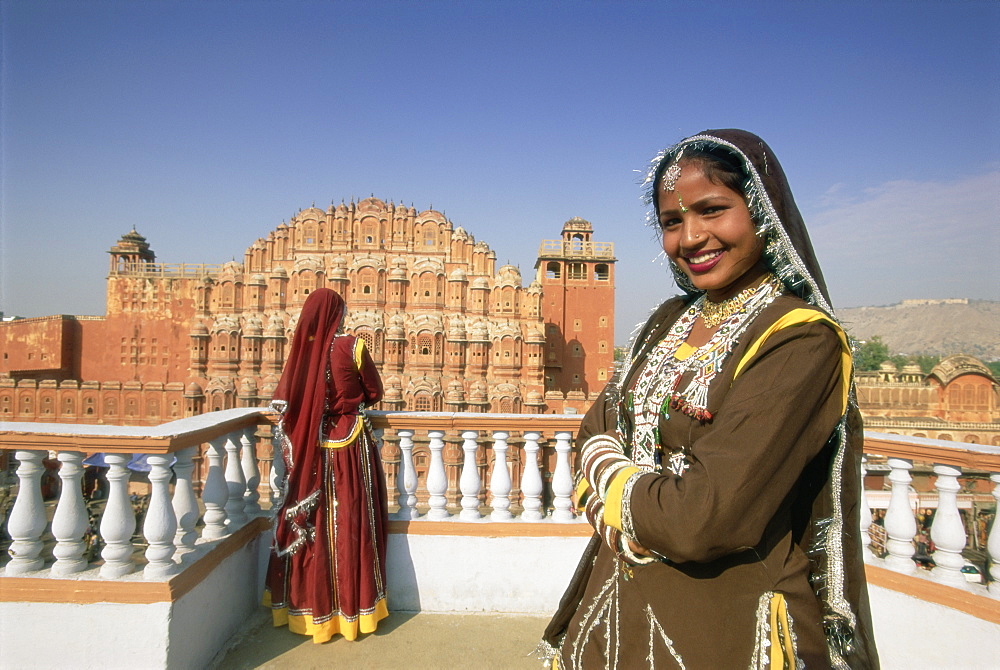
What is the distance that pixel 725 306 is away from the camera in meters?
1.28

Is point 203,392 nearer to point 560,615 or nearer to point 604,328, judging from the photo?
point 604,328

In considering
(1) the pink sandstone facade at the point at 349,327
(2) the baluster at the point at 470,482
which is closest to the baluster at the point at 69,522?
(2) the baluster at the point at 470,482

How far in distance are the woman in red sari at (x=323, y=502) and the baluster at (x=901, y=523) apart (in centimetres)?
238

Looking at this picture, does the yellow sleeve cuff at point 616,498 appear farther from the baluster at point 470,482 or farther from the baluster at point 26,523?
the baluster at point 26,523

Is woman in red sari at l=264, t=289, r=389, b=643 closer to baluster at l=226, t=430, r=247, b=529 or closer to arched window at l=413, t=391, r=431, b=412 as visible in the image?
baluster at l=226, t=430, r=247, b=529

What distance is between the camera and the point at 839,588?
113 centimetres

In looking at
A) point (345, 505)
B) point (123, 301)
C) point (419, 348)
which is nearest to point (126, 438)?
point (345, 505)

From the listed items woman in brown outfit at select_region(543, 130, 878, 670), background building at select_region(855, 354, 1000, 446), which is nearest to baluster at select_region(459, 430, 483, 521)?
woman in brown outfit at select_region(543, 130, 878, 670)

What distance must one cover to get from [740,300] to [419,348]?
70.6ft

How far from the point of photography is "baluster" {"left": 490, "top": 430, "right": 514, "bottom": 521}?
297cm

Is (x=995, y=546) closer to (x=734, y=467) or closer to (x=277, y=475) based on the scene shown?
(x=734, y=467)

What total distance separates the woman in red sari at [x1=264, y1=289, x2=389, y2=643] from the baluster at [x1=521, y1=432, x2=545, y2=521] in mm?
816

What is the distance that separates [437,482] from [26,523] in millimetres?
1813

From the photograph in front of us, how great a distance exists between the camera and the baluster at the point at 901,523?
7.79 ft
